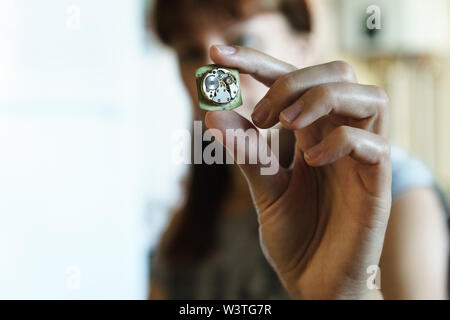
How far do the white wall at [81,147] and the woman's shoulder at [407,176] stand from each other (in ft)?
3.32

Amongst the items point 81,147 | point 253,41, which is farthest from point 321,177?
point 81,147

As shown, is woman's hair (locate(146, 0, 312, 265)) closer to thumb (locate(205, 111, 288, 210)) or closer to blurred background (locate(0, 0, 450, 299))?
blurred background (locate(0, 0, 450, 299))

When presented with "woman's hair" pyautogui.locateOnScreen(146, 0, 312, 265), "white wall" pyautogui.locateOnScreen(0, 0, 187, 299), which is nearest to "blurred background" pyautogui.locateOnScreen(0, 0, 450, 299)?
"white wall" pyautogui.locateOnScreen(0, 0, 187, 299)

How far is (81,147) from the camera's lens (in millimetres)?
1686

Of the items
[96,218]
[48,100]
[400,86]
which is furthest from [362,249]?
[400,86]

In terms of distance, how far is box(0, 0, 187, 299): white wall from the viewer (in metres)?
1.52

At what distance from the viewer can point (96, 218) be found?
1.64 meters

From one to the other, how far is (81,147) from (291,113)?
53.4 inches

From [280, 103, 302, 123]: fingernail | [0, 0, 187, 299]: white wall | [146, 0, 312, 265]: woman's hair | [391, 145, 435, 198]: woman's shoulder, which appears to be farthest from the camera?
[0, 0, 187, 299]: white wall

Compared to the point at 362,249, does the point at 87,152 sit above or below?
above

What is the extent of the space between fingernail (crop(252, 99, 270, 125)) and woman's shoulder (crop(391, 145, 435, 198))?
1.50 feet

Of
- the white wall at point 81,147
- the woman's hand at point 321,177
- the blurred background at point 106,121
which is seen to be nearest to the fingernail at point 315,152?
the woman's hand at point 321,177

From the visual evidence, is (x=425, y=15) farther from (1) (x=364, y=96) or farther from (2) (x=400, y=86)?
(1) (x=364, y=96)
